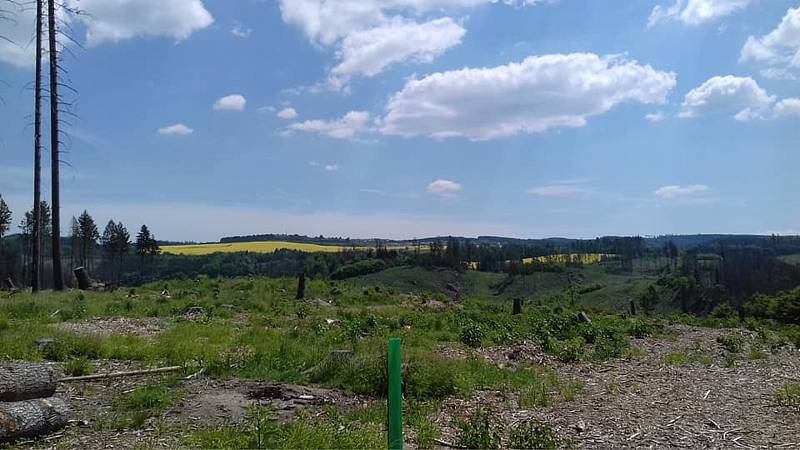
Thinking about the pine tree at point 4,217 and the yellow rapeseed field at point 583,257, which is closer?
the pine tree at point 4,217

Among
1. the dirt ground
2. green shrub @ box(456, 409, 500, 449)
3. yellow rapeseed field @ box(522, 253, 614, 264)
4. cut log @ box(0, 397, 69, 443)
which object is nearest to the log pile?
cut log @ box(0, 397, 69, 443)

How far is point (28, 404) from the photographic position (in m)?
5.84

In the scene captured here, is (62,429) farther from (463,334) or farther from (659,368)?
(659,368)

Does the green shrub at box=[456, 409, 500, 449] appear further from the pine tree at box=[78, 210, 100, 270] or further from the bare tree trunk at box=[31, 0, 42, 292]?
the pine tree at box=[78, 210, 100, 270]

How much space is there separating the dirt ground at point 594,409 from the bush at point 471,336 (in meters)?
1.84

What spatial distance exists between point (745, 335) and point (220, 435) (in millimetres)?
16983

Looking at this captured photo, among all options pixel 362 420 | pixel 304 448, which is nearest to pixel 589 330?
pixel 362 420

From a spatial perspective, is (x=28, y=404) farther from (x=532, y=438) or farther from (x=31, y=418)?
(x=532, y=438)

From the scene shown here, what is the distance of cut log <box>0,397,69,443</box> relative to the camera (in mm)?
5527

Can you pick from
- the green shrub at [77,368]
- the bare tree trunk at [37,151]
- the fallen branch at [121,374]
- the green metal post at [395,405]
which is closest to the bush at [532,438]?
the green metal post at [395,405]

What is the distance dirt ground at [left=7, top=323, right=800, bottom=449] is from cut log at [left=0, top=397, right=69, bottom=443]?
13 centimetres

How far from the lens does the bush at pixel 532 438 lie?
5613 millimetres

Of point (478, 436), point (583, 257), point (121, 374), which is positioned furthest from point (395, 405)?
point (583, 257)

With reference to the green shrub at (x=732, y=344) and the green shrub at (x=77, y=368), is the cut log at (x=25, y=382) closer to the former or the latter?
the green shrub at (x=77, y=368)
